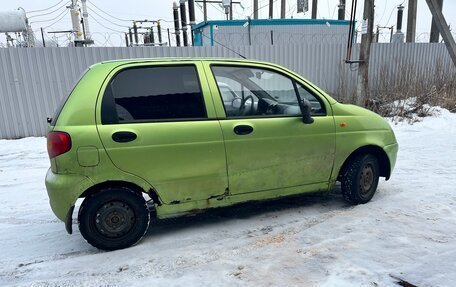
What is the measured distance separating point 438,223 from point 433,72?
970cm

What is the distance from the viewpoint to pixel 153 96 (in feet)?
10.7

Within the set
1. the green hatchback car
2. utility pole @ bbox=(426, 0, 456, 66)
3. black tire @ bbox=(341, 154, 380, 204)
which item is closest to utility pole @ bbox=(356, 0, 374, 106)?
utility pole @ bbox=(426, 0, 456, 66)

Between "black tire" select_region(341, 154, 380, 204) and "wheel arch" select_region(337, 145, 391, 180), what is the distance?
0.04 meters

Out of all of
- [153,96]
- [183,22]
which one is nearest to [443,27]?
[153,96]

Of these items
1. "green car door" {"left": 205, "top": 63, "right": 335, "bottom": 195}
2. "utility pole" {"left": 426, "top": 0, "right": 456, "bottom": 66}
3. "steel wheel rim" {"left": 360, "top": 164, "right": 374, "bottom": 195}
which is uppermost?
"utility pole" {"left": 426, "top": 0, "right": 456, "bottom": 66}

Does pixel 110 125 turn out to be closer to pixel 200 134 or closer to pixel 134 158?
pixel 134 158

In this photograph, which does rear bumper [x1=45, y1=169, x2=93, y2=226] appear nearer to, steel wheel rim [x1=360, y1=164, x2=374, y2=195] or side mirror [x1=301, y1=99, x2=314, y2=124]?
side mirror [x1=301, y1=99, x2=314, y2=124]

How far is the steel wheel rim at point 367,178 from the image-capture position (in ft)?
13.6

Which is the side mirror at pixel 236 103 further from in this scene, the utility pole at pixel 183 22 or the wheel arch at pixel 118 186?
the utility pole at pixel 183 22

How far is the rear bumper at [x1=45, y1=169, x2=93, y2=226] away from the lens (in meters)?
3.02

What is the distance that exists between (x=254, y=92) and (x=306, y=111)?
1.94ft

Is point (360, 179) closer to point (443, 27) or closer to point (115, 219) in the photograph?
point (115, 219)

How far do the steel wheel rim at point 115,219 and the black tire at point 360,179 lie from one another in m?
2.43

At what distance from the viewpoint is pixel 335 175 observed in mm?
4098
